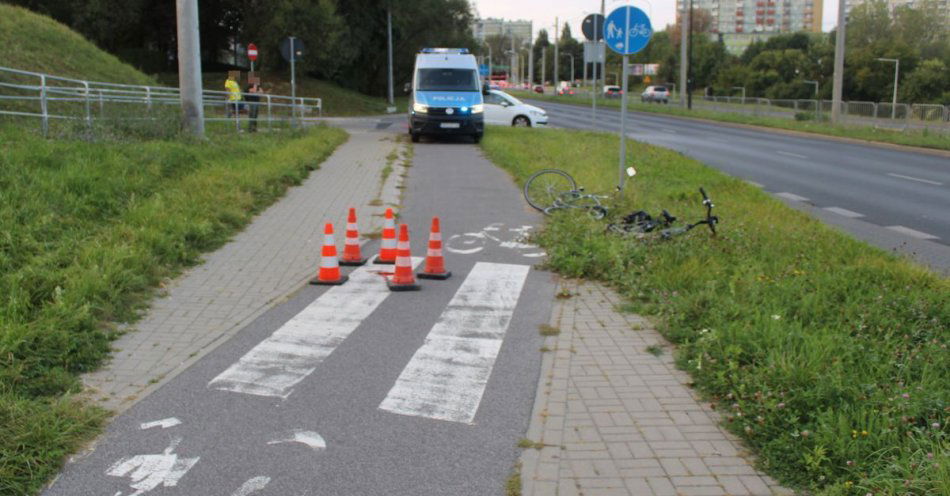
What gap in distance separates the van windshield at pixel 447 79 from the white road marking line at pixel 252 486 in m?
21.7

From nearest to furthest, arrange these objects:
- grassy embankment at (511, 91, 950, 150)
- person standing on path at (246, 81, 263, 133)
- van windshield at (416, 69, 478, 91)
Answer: person standing on path at (246, 81, 263, 133) < van windshield at (416, 69, 478, 91) < grassy embankment at (511, 91, 950, 150)

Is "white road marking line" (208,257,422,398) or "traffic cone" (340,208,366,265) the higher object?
"traffic cone" (340,208,366,265)

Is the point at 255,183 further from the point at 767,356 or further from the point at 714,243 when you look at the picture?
the point at 767,356

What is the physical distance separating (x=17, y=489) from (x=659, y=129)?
3564cm

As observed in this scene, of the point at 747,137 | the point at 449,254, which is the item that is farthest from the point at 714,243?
the point at 747,137

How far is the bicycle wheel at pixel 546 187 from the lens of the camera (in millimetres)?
12258

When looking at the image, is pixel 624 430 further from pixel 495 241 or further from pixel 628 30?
pixel 628 30

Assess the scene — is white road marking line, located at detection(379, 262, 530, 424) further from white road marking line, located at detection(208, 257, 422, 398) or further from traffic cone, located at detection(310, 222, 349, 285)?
traffic cone, located at detection(310, 222, 349, 285)

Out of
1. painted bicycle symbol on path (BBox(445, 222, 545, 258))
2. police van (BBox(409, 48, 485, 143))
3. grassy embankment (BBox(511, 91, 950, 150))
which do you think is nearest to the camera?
painted bicycle symbol on path (BBox(445, 222, 545, 258))

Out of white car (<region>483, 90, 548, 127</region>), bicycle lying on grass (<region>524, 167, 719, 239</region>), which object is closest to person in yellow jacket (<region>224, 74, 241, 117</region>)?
bicycle lying on grass (<region>524, 167, 719, 239</region>)

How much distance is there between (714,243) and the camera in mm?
8969

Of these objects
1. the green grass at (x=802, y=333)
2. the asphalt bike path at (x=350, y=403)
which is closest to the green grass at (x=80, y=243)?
the asphalt bike path at (x=350, y=403)

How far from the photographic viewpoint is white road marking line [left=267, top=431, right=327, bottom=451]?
14.8 feet

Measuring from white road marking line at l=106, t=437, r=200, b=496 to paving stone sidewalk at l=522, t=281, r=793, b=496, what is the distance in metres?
1.71
